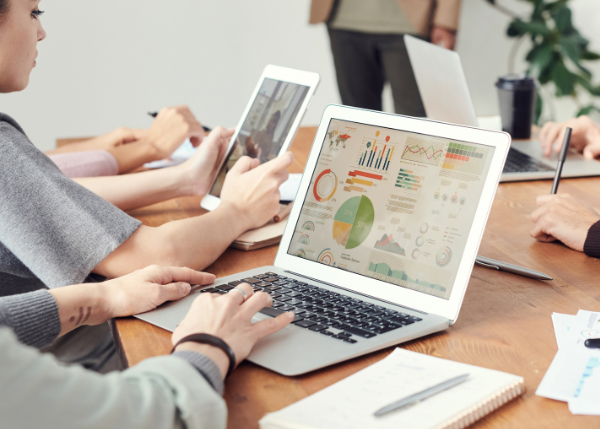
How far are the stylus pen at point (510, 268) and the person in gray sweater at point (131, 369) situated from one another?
383 millimetres

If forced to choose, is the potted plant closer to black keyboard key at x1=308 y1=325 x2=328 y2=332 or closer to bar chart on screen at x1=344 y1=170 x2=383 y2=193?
bar chart on screen at x1=344 y1=170 x2=383 y2=193

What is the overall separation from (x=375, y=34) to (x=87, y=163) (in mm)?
1919

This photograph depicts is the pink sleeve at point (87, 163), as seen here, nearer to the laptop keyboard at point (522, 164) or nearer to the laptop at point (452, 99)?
the laptop at point (452, 99)

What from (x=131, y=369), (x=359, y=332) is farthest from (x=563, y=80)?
(x=131, y=369)

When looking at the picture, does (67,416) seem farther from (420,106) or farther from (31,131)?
(31,131)

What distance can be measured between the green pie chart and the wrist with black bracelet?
0.28m

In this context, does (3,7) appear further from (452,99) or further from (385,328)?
(452,99)

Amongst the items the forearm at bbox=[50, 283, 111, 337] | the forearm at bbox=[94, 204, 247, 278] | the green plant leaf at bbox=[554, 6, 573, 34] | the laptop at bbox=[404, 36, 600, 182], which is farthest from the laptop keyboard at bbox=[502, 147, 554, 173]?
the green plant leaf at bbox=[554, 6, 573, 34]

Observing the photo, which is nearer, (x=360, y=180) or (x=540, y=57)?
(x=360, y=180)

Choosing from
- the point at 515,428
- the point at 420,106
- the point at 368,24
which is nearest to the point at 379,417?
the point at 515,428

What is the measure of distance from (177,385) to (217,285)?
12.3 inches

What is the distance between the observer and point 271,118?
3.66 ft

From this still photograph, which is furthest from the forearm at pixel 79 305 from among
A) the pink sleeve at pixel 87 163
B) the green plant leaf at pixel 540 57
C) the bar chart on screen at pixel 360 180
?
the green plant leaf at pixel 540 57

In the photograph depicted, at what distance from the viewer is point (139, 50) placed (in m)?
3.20
